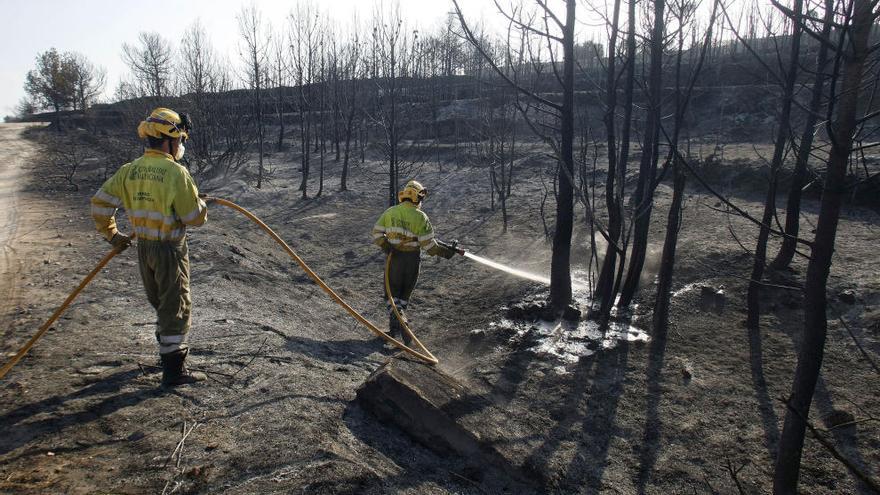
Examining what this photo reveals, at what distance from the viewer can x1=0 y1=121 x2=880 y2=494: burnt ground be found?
3.24 metres

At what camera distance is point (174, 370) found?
154 inches

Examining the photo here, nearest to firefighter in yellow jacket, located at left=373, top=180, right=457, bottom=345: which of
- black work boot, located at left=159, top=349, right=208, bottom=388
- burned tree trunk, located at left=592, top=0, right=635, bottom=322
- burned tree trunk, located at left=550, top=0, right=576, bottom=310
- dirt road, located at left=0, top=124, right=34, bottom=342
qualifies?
burned tree trunk, located at left=550, top=0, right=576, bottom=310

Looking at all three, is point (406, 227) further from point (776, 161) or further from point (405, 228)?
point (776, 161)

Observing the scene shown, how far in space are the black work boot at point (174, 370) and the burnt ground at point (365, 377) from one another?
0.11 m

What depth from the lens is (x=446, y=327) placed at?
768 cm

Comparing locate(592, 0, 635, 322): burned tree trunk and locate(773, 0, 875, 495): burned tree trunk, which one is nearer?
locate(773, 0, 875, 495): burned tree trunk

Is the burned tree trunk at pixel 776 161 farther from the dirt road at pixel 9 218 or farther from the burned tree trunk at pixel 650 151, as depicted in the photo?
the dirt road at pixel 9 218

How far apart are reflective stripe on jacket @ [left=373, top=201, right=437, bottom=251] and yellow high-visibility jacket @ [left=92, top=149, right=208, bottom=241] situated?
265cm

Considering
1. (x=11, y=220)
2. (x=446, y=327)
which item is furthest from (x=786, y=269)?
(x=11, y=220)

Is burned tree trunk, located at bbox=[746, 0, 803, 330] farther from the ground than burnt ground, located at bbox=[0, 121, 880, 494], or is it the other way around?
burned tree trunk, located at bbox=[746, 0, 803, 330]

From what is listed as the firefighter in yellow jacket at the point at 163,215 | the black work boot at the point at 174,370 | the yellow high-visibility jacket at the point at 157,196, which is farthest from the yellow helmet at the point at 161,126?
the black work boot at the point at 174,370

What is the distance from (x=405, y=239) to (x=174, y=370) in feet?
9.76

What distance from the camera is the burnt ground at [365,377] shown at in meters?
3.24

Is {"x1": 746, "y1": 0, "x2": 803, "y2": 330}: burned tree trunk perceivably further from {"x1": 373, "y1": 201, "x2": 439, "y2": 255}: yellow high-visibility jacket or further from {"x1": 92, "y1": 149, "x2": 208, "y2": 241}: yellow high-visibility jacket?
{"x1": 92, "y1": 149, "x2": 208, "y2": 241}: yellow high-visibility jacket
